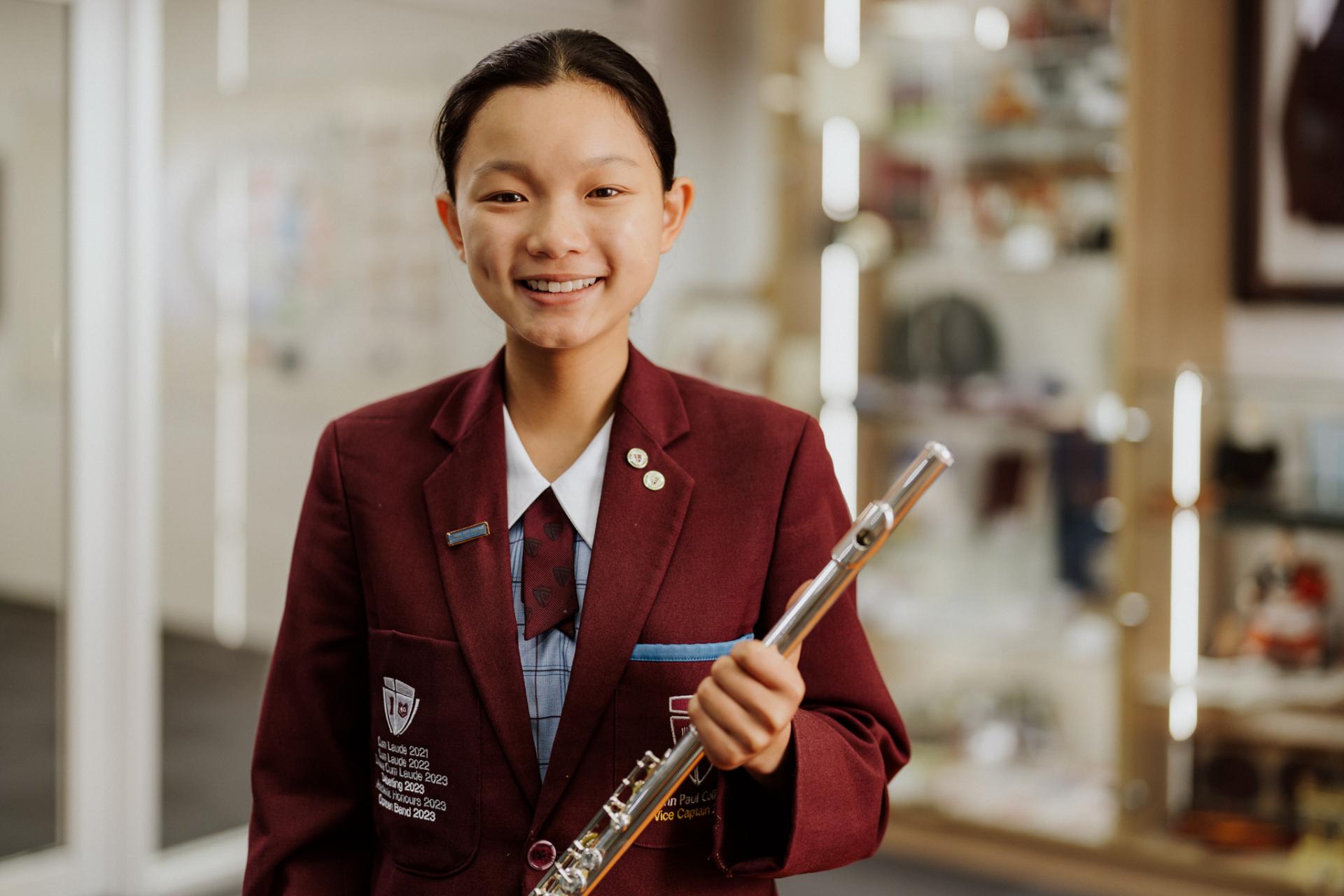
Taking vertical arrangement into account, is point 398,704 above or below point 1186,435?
below

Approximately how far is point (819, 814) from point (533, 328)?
37cm

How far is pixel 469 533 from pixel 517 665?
0.10 m

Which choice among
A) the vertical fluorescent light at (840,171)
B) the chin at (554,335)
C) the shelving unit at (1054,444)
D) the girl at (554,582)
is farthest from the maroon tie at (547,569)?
the vertical fluorescent light at (840,171)

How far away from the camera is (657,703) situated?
93 centimetres

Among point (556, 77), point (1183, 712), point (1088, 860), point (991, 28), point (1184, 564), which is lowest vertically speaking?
point (1088, 860)

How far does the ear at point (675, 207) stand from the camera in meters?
1.01

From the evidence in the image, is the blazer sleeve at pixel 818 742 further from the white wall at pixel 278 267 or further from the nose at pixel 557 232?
the white wall at pixel 278 267

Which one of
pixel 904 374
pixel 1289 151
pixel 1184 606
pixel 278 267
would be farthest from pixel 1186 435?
pixel 278 267

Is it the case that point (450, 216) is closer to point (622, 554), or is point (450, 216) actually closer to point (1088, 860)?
point (622, 554)

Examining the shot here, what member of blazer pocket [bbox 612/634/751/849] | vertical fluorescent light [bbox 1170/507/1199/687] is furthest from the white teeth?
vertical fluorescent light [bbox 1170/507/1199/687]

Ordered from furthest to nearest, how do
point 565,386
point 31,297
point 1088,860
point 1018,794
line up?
1. point 1018,794
2. point 1088,860
3. point 31,297
4. point 565,386

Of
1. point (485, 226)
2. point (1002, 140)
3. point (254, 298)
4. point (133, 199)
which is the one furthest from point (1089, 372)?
point (485, 226)

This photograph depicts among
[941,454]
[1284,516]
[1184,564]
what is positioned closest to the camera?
[941,454]

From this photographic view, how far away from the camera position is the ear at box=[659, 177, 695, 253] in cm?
101
